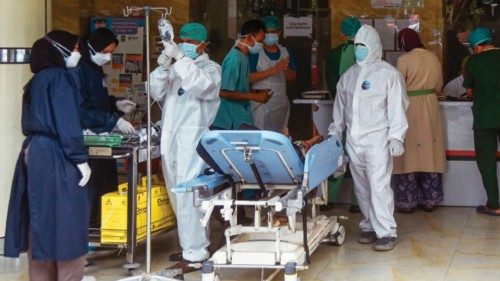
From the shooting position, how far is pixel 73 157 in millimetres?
5621

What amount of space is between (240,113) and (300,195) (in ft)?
6.56

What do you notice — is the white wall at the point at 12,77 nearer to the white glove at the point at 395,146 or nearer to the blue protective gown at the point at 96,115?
the blue protective gown at the point at 96,115

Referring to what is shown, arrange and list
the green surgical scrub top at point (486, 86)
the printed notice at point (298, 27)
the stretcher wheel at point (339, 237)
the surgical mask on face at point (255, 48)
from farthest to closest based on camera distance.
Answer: the printed notice at point (298, 27) < the green surgical scrub top at point (486, 86) < the surgical mask on face at point (255, 48) < the stretcher wheel at point (339, 237)

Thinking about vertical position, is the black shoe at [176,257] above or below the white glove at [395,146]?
below

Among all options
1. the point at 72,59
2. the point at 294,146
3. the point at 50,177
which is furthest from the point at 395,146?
the point at 50,177

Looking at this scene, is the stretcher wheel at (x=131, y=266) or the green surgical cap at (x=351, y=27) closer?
the stretcher wheel at (x=131, y=266)

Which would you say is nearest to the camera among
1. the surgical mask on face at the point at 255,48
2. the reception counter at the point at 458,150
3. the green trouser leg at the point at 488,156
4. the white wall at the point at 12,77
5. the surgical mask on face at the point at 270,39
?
the white wall at the point at 12,77

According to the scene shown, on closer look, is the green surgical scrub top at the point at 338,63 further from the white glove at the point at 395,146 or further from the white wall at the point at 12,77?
the white wall at the point at 12,77

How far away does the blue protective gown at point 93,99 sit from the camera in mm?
6793

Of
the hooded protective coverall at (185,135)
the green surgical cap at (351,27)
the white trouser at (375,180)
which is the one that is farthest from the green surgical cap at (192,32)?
the green surgical cap at (351,27)

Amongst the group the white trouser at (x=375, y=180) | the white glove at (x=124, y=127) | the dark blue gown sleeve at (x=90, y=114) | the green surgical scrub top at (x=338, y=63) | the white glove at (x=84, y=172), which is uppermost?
the green surgical scrub top at (x=338, y=63)

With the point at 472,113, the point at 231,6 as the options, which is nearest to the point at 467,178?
the point at 472,113

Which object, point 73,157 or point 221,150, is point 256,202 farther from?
point 73,157

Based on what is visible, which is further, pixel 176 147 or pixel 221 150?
pixel 176 147
